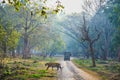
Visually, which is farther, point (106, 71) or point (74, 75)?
point (106, 71)

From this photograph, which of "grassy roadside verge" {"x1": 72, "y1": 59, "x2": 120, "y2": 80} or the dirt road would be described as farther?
"grassy roadside verge" {"x1": 72, "y1": 59, "x2": 120, "y2": 80}

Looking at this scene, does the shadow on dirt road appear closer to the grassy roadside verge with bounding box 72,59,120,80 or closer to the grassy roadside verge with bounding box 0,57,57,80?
the grassy roadside verge with bounding box 0,57,57,80

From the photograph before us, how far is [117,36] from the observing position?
40688mm

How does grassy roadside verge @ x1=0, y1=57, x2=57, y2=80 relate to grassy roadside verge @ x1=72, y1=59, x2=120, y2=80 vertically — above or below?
above

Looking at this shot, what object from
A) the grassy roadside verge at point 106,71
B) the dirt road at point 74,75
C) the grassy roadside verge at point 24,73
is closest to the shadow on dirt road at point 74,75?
the dirt road at point 74,75

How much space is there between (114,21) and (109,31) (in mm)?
18695

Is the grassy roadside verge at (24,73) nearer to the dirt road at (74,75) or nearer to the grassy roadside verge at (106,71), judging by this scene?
the dirt road at (74,75)

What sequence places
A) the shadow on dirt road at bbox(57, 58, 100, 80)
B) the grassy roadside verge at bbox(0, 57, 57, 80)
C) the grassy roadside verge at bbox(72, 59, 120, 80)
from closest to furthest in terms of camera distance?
the grassy roadside verge at bbox(0, 57, 57, 80)
the shadow on dirt road at bbox(57, 58, 100, 80)
the grassy roadside verge at bbox(72, 59, 120, 80)

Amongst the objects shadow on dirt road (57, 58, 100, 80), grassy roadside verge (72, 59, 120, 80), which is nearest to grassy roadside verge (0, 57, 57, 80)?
shadow on dirt road (57, 58, 100, 80)

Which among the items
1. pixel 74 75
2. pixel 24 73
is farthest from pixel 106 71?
pixel 24 73

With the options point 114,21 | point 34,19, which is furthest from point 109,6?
point 34,19

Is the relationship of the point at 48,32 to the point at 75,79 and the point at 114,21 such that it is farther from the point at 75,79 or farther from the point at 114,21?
the point at 75,79

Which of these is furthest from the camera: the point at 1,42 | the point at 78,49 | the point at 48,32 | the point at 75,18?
the point at 78,49

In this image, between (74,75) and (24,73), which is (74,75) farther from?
(24,73)
